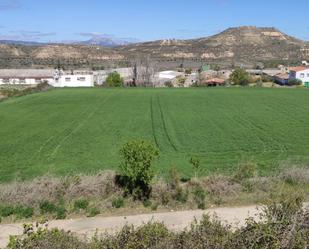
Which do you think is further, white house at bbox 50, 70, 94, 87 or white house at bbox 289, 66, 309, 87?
white house at bbox 50, 70, 94, 87

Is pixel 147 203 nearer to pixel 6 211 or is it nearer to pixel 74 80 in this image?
pixel 6 211

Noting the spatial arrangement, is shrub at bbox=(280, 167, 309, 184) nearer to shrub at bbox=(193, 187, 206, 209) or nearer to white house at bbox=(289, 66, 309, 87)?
shrub at bbox=(193, 187, 206, 209)

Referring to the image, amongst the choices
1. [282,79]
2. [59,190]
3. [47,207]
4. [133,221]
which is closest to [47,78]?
[282,79]

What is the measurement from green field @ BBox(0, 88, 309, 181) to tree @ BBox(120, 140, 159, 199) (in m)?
5.46

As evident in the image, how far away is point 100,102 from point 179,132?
1120 inches

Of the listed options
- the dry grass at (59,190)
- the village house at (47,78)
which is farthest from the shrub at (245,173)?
the village house at (47,78)

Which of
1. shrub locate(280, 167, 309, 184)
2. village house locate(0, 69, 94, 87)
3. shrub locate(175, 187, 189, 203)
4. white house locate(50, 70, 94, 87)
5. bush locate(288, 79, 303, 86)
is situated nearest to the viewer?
shrub locate(175, 187, 189, 203)

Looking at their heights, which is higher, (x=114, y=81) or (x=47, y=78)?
(x=114, y=81)

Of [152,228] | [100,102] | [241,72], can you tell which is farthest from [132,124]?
[241,72]

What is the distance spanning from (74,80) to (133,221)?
95.2 m

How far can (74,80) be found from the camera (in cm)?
10869

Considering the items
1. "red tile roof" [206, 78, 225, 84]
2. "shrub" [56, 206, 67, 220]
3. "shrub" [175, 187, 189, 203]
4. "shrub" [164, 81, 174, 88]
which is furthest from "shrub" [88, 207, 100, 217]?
"shrub" [164, 81, 174, 88]

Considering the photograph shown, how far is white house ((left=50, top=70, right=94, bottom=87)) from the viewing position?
10869cm

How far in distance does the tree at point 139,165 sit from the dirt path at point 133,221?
1690mm
